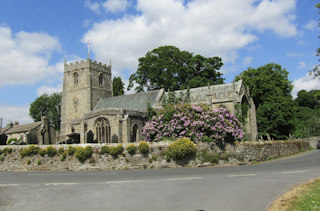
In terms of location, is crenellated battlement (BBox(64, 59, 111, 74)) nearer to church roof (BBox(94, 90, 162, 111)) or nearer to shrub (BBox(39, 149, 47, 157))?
church roof (BBox(94, 90, 162, 111))

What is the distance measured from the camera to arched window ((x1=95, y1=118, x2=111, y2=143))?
26.4 meters

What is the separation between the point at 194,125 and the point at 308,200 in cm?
1259

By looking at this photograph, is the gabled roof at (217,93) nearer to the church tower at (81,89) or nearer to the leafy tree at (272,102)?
the leafy tree at (272,102)

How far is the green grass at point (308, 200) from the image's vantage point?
20.8ft

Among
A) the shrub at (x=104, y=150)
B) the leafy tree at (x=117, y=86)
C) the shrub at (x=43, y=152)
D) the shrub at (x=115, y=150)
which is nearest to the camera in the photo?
the shrub at (x=115, y=150)

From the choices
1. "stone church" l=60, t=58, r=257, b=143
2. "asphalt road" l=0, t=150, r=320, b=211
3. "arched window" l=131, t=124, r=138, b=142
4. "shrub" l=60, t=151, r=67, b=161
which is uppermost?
"stone church" l=60, t=58, r=257, b=143

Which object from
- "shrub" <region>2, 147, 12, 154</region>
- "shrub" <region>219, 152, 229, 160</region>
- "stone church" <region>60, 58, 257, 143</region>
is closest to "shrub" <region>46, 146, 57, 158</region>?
"shrub" <region>2, 147, 12, 154</region>

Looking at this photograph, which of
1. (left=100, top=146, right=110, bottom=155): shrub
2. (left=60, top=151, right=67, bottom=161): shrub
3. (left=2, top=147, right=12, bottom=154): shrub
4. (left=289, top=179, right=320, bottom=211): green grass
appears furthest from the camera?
(left=2, top=147, right=12, bottom=154): shrub

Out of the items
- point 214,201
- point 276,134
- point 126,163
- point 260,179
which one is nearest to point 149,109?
point 126,163

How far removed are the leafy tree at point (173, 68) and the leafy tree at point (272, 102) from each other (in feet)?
18.7

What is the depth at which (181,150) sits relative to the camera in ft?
54.6

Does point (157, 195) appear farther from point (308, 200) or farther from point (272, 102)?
point (272, 102)

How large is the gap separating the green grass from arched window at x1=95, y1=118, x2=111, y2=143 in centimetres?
2075

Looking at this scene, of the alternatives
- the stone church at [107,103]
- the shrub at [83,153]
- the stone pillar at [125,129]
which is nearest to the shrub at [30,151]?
the shrub at [83,153]
